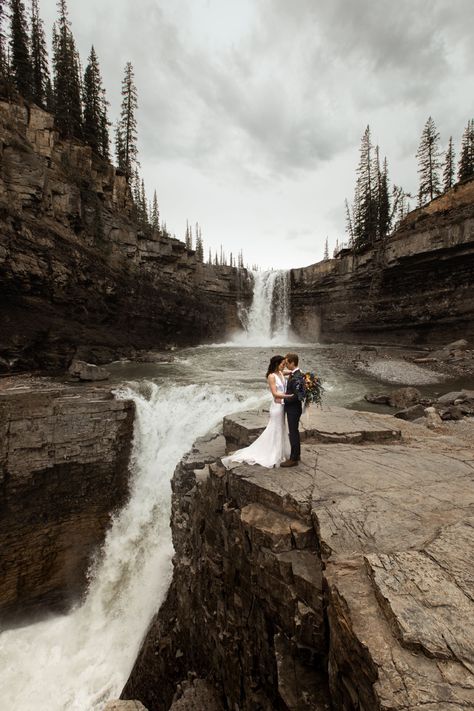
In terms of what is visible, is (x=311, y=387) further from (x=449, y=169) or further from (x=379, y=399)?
(x=449, y=169)

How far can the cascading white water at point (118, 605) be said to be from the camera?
6.54 meters

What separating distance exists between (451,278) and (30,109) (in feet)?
111

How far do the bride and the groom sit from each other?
12 centimetres

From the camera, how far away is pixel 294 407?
4.84 meters

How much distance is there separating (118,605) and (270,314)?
32154mm

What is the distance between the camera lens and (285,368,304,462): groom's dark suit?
187 inches

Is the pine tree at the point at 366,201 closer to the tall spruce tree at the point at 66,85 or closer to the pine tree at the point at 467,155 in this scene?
the pine tree at the point at 467,155

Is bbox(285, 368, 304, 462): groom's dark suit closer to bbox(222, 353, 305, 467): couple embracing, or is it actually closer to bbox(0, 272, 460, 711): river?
bbox(222, 353, 305, 467): couple embracing

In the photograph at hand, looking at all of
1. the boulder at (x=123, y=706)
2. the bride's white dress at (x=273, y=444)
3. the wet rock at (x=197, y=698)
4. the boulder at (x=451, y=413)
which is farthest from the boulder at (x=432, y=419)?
the boulder at (x=123, y=706)

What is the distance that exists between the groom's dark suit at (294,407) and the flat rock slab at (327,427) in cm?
159

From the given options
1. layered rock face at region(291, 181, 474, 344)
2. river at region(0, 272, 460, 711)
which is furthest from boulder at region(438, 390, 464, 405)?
layered rock face at region(291, 181, 474, 344)

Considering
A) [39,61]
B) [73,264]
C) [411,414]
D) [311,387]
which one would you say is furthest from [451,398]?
[39,61]

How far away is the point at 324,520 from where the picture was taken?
354 cm

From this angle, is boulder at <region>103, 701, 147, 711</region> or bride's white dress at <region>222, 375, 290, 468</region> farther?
bride's white dress at <region>222, 375, 290, 468</region>
